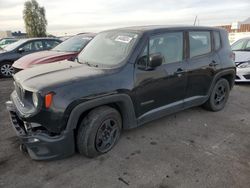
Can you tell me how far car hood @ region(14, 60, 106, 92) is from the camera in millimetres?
2627

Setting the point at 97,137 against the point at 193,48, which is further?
the point at 193,48

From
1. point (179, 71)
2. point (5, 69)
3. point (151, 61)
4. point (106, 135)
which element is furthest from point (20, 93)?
point (5, 69)

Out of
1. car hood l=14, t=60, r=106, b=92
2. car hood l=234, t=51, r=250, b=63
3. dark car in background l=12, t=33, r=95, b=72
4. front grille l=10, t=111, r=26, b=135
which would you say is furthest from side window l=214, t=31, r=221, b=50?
front grille l=10, t=111, r=26, b=135

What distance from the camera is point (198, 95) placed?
13.8 ft

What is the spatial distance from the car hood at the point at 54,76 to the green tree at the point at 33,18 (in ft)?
116

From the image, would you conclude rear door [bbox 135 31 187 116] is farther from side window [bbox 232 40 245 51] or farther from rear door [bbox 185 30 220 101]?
side window [bbox 232 40 245 51]

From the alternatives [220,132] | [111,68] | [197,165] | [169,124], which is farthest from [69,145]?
[220,132]

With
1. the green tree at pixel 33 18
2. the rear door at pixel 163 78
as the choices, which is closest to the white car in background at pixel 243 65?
the rear door at pixel 163 78

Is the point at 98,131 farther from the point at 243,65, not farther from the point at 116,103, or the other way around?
the point at 243,65

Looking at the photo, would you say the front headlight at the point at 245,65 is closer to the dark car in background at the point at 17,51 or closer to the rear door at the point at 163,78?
the rear door at the point at 163,78

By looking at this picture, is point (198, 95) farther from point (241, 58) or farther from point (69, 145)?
point (241, 58)

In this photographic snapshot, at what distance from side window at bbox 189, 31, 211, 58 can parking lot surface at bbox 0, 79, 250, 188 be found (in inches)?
52.9

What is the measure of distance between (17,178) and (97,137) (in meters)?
1.07

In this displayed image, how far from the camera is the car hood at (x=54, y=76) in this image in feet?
8.62
